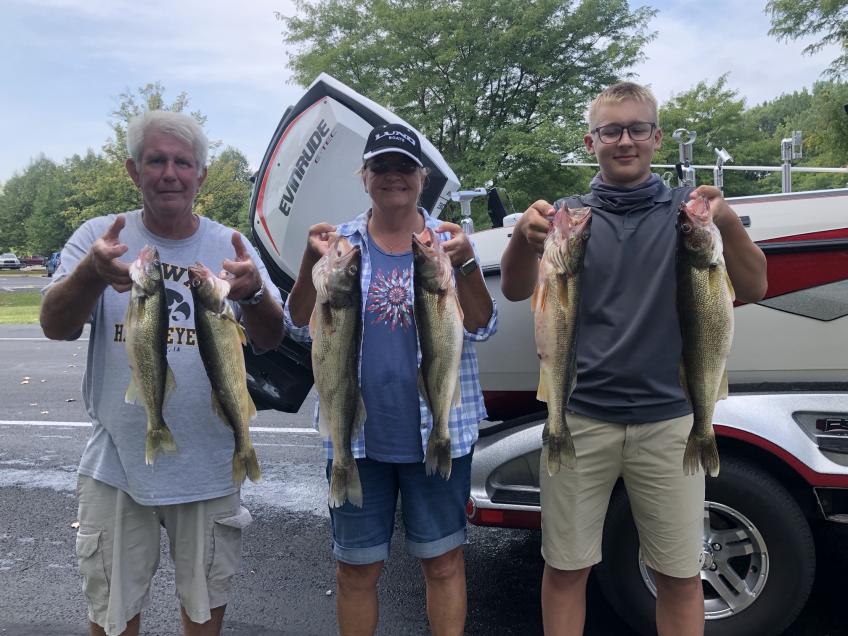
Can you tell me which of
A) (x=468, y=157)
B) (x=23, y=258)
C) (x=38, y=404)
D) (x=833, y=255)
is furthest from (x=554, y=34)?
(x=23, y=258)

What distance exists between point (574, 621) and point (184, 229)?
2.03 meters

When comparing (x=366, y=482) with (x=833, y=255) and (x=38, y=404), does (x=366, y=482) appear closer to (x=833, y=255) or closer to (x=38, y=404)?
(x=833, y=255)

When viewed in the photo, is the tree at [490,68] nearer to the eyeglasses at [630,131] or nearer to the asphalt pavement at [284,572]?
the asphalt pavement at [284,572]

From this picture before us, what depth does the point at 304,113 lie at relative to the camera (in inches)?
183

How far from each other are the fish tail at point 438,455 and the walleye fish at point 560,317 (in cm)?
35

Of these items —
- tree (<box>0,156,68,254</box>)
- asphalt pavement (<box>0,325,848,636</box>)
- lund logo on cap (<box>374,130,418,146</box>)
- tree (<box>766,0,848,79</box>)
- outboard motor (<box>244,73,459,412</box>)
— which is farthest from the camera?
tree (<box>0,156,68,254</box>)

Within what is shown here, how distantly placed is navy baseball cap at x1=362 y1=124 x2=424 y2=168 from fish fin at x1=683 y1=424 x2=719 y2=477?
4.49ft

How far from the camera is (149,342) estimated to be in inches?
86.2

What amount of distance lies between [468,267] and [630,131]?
2.45 feet

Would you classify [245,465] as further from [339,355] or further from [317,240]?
[317,240]

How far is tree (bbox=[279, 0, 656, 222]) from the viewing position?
18578 millimetres

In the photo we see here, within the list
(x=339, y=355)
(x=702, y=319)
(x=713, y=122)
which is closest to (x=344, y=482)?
(x=339, y=355)

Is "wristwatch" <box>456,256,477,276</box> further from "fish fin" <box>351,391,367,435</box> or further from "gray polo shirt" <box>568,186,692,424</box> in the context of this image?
"fish fin" <box>351,391,367,435</box>

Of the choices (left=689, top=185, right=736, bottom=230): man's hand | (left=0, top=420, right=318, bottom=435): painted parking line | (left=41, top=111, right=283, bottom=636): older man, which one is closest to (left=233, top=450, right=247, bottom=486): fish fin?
(left=41, top=111, right=283, bottom=636): older man
